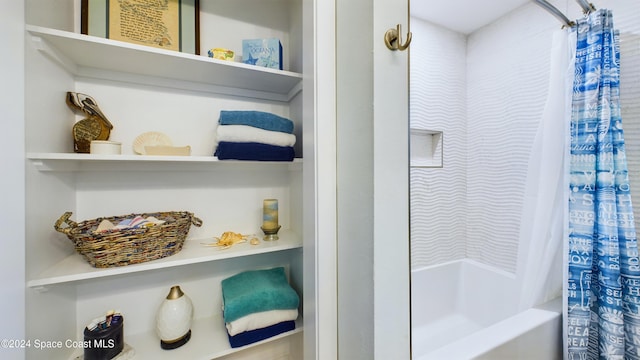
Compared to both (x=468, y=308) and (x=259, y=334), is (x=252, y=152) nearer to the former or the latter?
(x=259, y=334)

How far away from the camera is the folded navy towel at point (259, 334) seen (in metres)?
0.80

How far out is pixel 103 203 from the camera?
83 centimetres

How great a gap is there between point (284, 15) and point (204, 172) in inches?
34.1

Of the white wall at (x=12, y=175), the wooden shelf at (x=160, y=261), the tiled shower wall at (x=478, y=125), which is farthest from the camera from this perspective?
the tiled shower wall at (x=478, y=125)

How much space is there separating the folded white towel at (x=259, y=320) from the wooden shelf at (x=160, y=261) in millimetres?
231

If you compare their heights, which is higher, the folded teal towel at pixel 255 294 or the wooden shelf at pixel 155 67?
the wooden shelf at pixel 155 67

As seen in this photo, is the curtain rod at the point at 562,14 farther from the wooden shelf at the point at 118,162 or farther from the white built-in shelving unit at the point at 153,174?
the wooden shelf at the point at 118,162

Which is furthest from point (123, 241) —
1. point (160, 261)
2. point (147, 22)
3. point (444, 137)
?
point (444, 137)

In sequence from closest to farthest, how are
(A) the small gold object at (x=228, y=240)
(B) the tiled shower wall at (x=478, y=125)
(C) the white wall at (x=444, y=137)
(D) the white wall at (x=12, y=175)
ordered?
(D) the white wall at (x=12, y=175)
(A) the small gold object at (x=228, y=240)
(B) the tiled shower wall at (x=478, y=125)
(C) the white wall at (x=444, y=137)

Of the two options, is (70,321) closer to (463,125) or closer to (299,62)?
(299,62)

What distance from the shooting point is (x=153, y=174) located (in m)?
0.90

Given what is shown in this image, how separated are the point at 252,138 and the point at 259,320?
0.67 m

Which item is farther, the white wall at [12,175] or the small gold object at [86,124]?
the small gold object at [86,124]

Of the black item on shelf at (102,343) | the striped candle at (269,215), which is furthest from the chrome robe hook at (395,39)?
the black item on shelf at (102,343)
